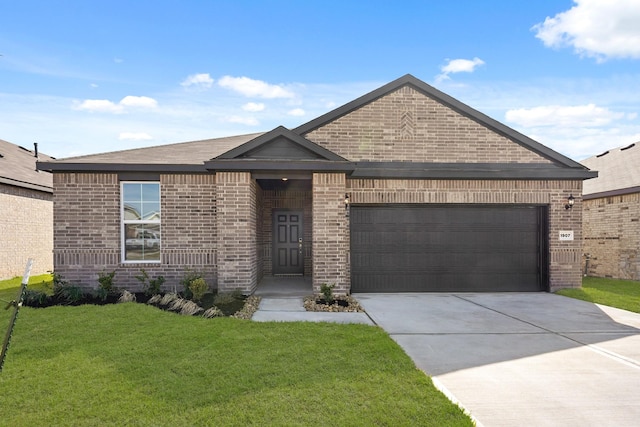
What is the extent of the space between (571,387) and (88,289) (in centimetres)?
999

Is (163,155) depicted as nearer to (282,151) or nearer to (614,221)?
(282,151)

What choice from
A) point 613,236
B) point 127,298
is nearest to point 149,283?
point 127,298

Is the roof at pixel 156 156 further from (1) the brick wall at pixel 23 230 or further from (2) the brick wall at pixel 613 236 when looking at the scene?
(2) the brick wall at pixel 613 236

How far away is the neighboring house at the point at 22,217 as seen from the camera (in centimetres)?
1269

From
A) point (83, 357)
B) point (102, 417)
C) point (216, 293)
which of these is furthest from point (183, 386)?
point (216, 293)

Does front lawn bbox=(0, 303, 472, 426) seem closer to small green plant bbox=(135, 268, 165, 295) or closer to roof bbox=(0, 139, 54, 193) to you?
small green plant bbox=(135, 268, 165, 295)

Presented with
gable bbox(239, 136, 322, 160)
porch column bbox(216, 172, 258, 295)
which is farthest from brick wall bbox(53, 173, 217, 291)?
gable bbox(239, 136, 322, 160)

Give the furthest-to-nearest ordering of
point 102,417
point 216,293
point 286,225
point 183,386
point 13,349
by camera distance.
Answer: point 286,225
point 216,293
point 13,349
point 183,386
point 102,417

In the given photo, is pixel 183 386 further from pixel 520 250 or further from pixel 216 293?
pixel 520 250

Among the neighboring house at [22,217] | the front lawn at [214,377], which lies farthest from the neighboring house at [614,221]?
the neighboring house at [22,217]

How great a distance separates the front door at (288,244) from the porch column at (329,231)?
3.76m

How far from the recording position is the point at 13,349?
496cm

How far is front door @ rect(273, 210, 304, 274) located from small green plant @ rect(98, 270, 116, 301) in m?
5.21

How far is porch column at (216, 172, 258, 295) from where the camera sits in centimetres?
875
